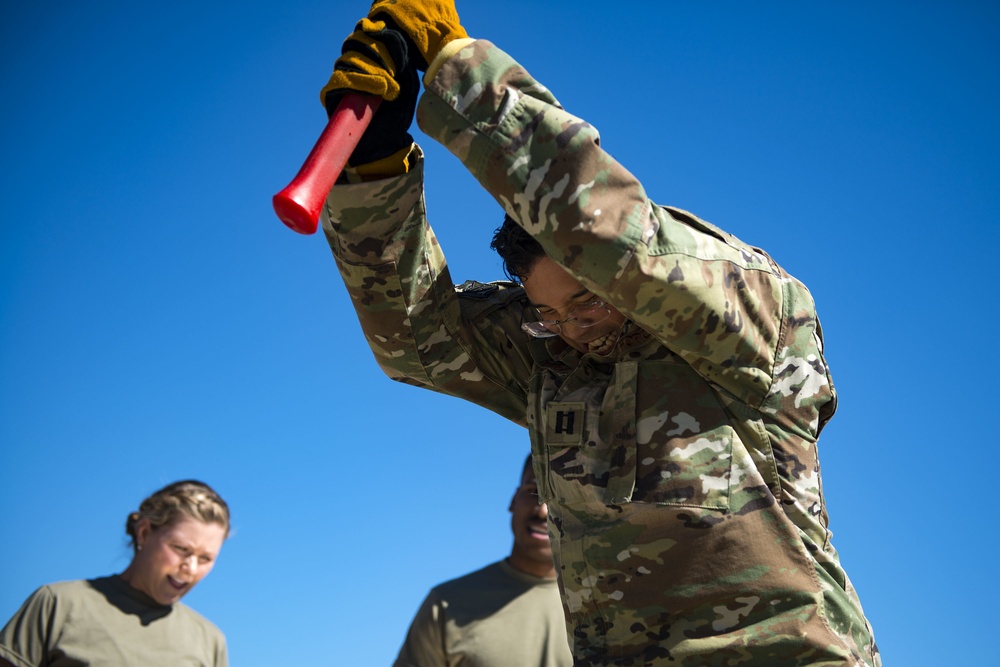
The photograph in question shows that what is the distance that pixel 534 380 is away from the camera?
3559mm

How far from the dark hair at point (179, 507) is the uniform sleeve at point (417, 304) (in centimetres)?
320

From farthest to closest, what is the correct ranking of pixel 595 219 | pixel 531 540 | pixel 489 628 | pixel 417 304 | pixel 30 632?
pixel 531 540, pixel 489 628, pixel 30 632, pixel 417 304, pixel 595 219

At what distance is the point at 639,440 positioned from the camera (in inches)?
122

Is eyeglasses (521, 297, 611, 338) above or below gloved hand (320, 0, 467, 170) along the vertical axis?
below

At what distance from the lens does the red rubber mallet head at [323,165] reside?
9.07 ft

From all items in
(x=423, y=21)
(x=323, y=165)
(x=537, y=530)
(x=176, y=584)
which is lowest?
(x=176, y=584)

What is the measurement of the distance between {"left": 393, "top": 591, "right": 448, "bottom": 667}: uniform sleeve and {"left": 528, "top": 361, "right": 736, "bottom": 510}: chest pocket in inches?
116

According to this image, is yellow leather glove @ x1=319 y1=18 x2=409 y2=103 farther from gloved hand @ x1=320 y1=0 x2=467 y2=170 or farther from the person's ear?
the person's ear

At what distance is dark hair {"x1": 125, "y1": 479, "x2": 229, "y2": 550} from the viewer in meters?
6.42

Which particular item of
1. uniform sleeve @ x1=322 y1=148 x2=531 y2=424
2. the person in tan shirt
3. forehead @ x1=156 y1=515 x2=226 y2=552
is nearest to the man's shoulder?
the person in tan shirt

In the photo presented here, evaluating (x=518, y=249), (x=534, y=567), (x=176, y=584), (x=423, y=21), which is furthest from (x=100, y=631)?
(x=423, y=21)

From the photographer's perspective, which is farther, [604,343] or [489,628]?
[489,628]

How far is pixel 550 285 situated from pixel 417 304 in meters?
0.46

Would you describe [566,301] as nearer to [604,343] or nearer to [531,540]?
[604,343]
